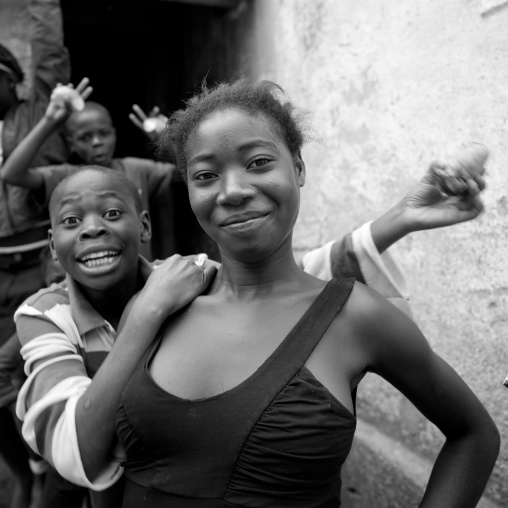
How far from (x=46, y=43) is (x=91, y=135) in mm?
601

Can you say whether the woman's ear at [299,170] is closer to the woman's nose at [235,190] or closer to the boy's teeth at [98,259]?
the woman's nose at [235,190]

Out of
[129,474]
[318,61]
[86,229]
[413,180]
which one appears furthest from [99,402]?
[318,61]

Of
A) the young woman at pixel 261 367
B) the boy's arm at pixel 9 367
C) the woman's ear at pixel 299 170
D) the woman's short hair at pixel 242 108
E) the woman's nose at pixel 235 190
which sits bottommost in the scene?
the boy's arm at pixel 9 367

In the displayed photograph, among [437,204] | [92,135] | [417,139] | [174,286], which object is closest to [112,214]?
[174,286]

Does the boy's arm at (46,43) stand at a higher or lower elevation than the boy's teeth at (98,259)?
higher

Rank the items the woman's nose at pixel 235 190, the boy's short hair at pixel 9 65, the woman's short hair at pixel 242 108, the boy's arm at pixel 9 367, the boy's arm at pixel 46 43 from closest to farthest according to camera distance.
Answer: the woman's nose at pixel 235 190
the woman's short hair at pixel 242 108
the boy's arm at pixel 9 367
the boy's short hair at pixel 9 65
the boy's arm at pixel 46 43

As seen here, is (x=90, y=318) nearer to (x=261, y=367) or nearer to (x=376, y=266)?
(x=261, y=367)

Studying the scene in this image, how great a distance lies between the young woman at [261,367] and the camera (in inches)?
43.7

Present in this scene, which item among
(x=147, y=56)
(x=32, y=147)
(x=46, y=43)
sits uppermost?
(x=147, y=56)

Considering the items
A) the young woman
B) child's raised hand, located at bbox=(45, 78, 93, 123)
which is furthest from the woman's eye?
child's raised hand, located at bbox=(45, 78, 93, 123)

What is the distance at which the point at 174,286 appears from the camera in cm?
138

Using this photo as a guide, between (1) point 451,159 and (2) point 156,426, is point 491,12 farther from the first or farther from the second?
(2) point 156,426

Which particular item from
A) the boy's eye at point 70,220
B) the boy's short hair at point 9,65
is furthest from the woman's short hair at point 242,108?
the boy's short hair at point 9,65

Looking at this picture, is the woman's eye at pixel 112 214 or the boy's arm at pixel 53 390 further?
the woman's eye at pixel 112 214
